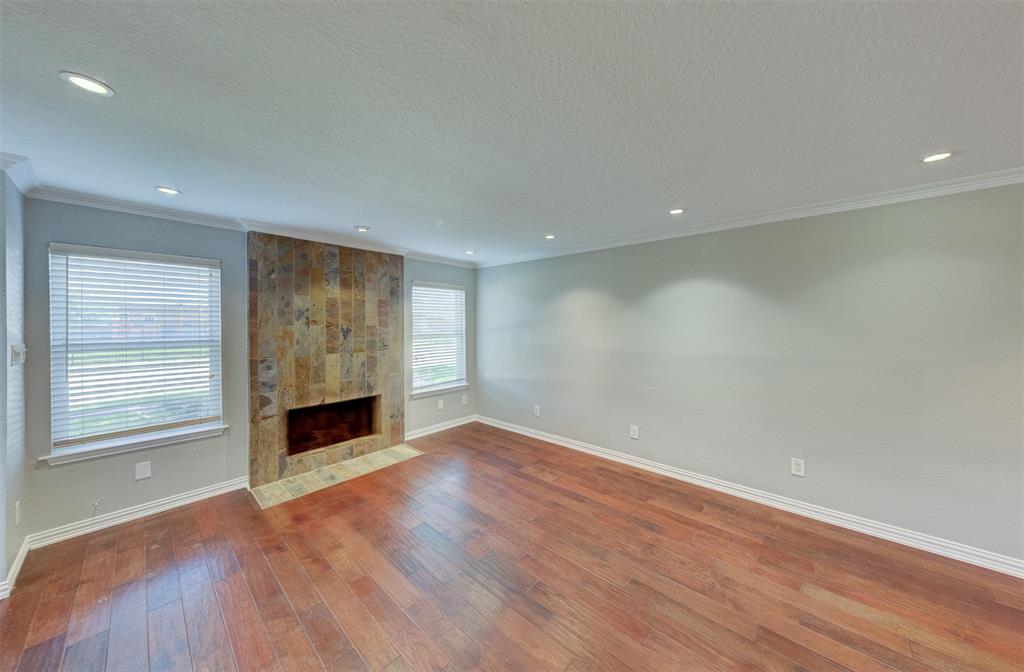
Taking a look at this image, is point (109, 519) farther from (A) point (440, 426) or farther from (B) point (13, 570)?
(A) point (440, 426)

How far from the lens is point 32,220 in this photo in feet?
7.32

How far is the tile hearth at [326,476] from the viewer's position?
2986mm

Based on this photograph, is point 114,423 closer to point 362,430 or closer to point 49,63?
point 362,430

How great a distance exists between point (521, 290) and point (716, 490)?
3039mm

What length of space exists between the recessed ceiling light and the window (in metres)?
3.14

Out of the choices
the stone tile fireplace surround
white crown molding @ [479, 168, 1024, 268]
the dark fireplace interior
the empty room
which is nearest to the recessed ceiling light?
the empty room

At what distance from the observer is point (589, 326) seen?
12.9 ft

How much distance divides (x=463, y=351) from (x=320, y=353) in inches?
78.8

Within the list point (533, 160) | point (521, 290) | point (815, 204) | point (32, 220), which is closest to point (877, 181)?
point (815, 204)

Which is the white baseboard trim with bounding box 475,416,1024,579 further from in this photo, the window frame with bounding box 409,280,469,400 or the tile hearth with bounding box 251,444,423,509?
the tile hearth with bounding box 251,444,423,509

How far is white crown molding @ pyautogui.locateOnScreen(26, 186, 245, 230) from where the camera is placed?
7.36 feet

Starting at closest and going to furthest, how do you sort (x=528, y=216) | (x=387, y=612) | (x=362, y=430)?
(x=387, y=612) < (x=528, y=216) < (x=362, y=430)

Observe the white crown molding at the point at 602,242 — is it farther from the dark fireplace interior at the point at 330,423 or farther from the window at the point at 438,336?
the dark fireplace interior at the point at 330,423

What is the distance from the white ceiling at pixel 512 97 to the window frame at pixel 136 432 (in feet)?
1.49
